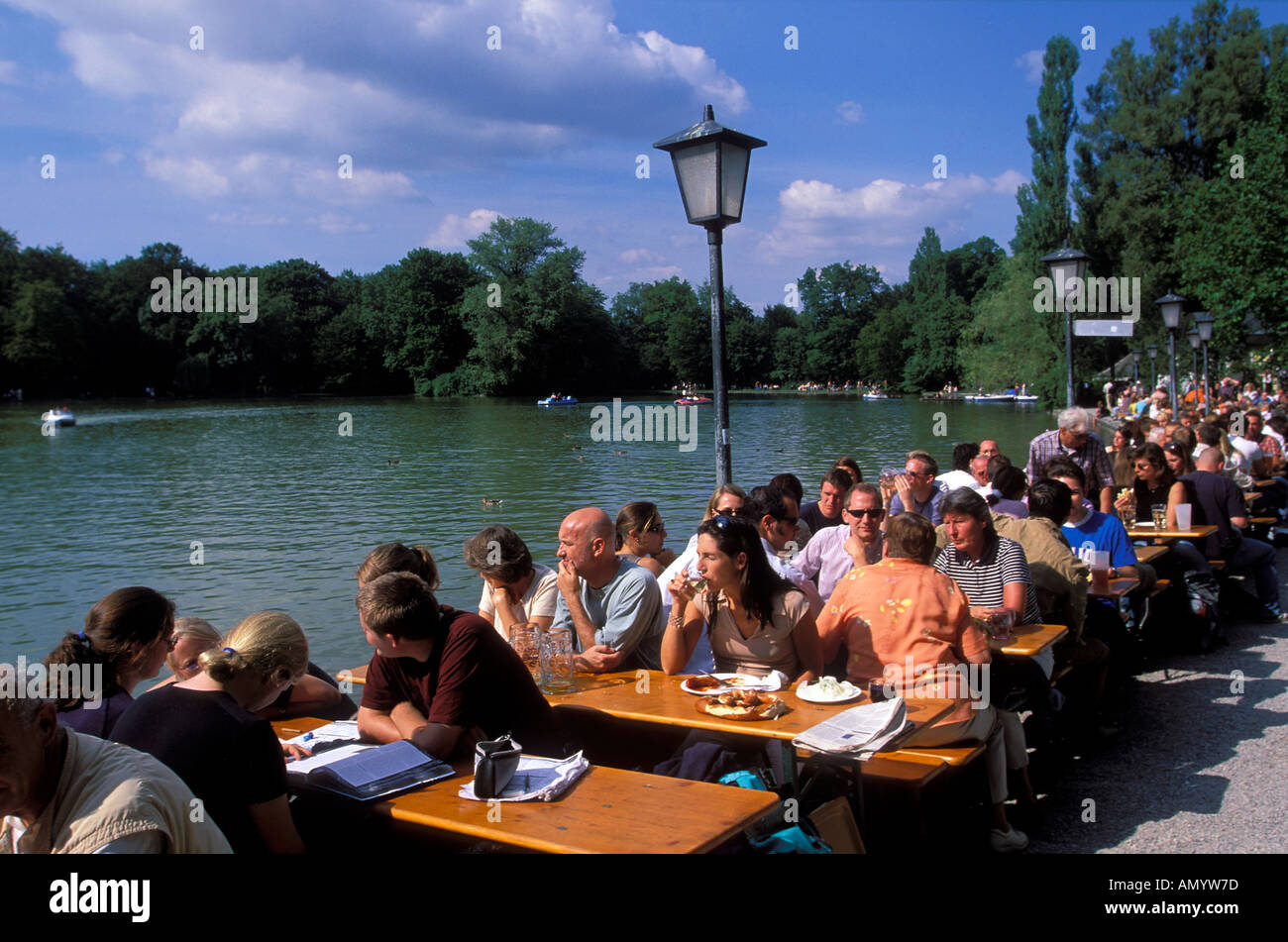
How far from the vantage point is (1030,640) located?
15.4 feet

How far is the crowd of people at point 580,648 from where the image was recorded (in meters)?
2.22

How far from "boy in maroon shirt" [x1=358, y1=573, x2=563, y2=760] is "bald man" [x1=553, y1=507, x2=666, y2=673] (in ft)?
3.35

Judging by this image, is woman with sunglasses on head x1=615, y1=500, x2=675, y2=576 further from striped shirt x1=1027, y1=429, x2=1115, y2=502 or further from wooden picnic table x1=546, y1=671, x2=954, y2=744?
striped shirt x1=1027, y1=429, x2=1115, y2=502

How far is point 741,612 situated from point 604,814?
1.69m

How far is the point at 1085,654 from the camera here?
5492 mm

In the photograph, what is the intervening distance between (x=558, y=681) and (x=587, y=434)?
36.9 m

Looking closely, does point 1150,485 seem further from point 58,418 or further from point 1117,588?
point 58,418

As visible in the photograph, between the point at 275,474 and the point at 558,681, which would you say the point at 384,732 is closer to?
the point at 558,681

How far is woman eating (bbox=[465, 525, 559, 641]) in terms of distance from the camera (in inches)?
194

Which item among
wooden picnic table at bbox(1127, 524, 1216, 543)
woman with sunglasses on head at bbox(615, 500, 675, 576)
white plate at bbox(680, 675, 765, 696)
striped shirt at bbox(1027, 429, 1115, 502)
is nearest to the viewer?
white plate at bbox(680, 675, 765, 696)

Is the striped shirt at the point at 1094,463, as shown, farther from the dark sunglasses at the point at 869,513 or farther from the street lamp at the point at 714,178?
the street lamp at the point at 714,178

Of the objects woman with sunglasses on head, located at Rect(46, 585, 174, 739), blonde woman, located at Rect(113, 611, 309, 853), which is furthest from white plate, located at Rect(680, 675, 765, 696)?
woman with sunglasses on head, located at Rect(46, 585, 174, 739)

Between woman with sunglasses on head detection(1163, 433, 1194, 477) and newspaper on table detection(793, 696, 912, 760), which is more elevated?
woman with sunglasses on head detection(1163, 433, 1194, 477)
